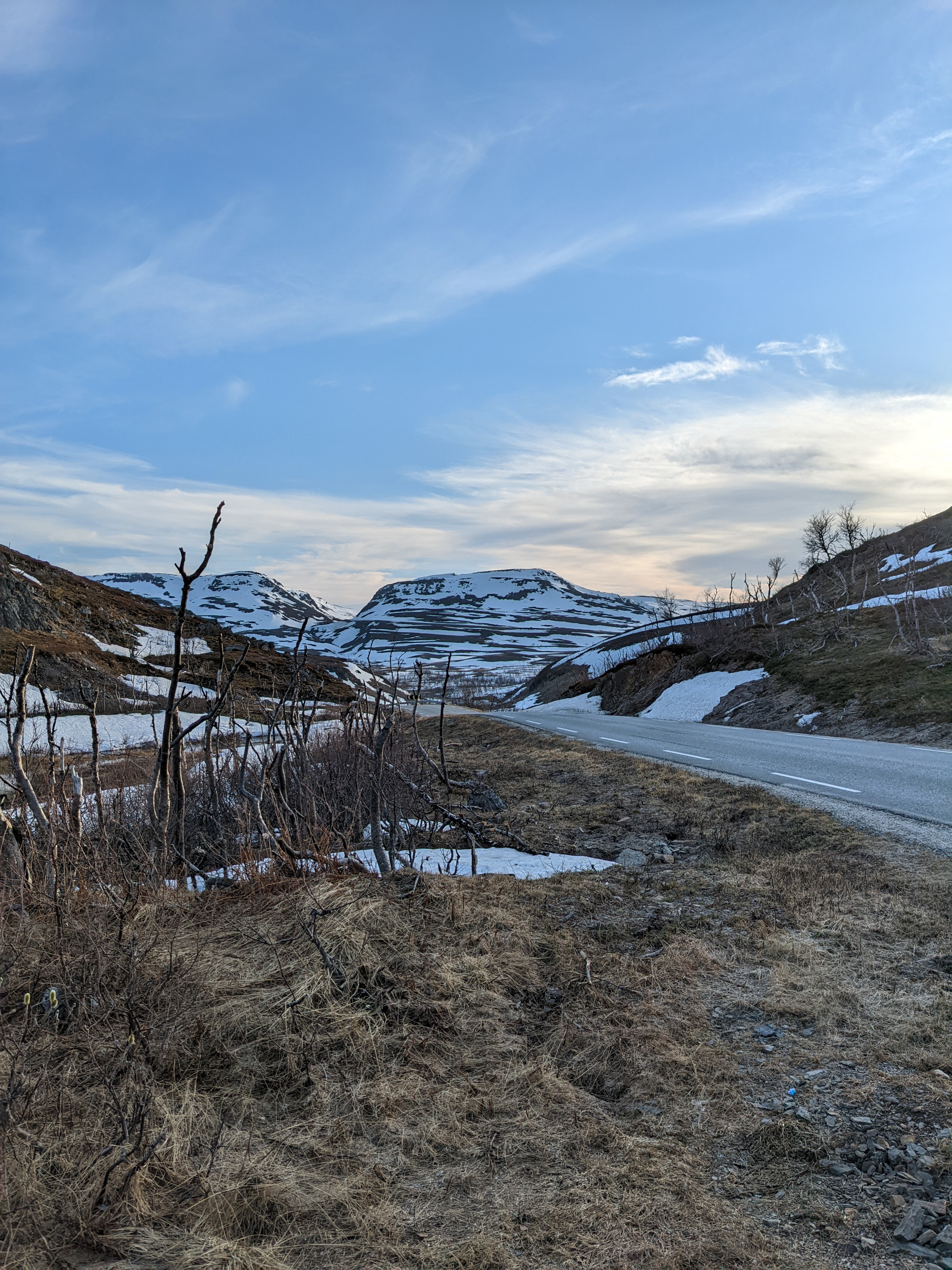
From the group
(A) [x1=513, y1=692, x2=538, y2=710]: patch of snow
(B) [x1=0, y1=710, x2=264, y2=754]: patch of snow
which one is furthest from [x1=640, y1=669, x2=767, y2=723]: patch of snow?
(A) [x1=513, y1=692, x2=538, y2=710]: patch of snow

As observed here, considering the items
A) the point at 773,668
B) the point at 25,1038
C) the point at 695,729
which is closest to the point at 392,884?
the point at 25,1038

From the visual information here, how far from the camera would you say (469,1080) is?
3.49 metres

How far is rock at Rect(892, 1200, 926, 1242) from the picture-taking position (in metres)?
2.44

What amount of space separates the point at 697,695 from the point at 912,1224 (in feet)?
101

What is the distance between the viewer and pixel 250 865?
5.40m

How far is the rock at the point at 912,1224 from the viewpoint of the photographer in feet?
8.00

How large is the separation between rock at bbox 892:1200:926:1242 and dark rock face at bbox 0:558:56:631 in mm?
41718

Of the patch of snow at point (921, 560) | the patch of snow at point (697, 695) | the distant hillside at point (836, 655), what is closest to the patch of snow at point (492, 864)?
the distant hillside at point (836, 655)

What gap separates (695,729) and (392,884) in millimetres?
19353

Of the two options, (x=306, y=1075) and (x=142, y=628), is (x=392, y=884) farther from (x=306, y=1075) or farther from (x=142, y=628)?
(x=142, y=628)

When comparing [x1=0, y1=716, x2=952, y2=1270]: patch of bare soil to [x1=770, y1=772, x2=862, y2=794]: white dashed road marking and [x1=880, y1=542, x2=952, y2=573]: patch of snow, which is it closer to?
[x1=770, y1=772, x2=862, y2=794]: white dashed road marking

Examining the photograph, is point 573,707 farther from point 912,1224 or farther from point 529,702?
point 912,1224

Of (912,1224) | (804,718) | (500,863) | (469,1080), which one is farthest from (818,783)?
(804,718)

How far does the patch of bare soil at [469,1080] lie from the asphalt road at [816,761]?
13.8 feet
